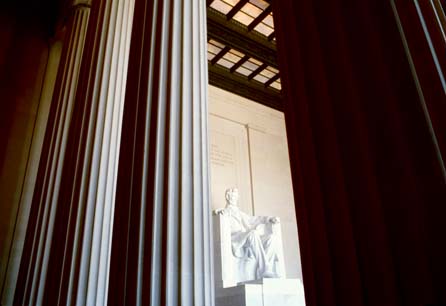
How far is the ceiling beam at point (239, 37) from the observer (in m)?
11.1

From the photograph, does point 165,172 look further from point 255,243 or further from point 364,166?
point 255,243

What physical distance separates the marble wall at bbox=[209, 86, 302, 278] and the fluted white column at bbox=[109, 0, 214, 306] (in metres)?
8.96

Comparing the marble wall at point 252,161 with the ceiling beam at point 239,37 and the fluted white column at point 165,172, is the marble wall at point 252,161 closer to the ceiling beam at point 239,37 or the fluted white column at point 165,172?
the ceiling beam at point 239,37

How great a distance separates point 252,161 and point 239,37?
430cm

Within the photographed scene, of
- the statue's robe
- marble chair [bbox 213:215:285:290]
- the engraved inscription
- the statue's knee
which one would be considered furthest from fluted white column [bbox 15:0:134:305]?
the engraved inscription

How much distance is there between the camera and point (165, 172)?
2.55 meters

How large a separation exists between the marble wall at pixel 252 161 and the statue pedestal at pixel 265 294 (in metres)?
5.46

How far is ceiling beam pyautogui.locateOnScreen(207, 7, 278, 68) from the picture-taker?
11.1 meters

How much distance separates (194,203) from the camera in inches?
97.6

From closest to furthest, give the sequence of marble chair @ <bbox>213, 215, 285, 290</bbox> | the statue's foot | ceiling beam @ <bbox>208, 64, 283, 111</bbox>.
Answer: marble chair @ <bbox>213, 215, 285, 290</bbox>, the statue's foot, ceiling beam @ <bbox>208, 64, 283, 111</bbox>

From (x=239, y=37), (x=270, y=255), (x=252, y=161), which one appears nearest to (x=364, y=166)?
(x=270, y=255)

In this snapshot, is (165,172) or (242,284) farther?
(242,284)

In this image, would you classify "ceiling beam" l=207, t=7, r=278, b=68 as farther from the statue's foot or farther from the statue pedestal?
the statue pedestal

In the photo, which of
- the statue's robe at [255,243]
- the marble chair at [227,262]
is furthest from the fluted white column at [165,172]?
the statue's robe at [255,243]
